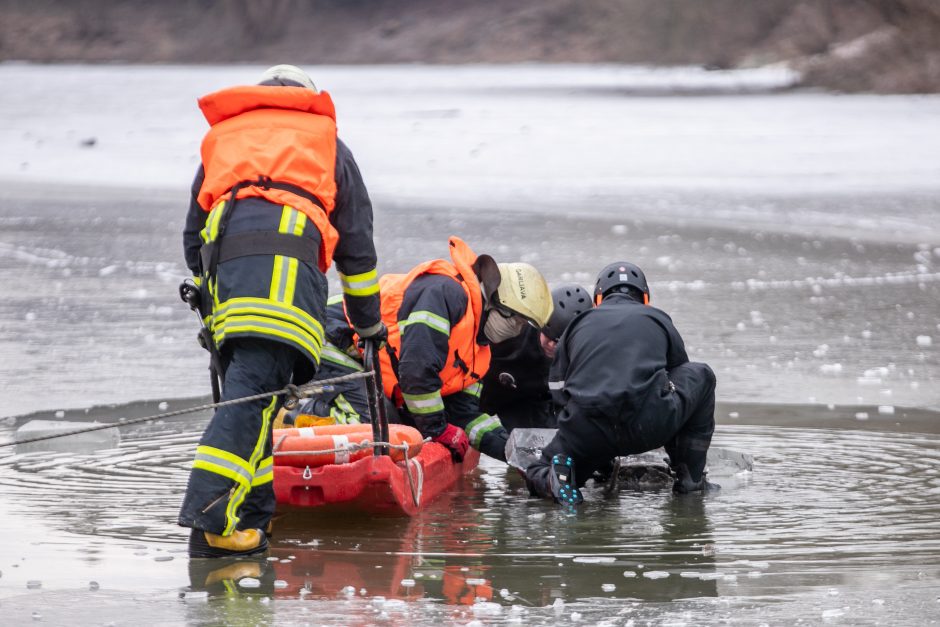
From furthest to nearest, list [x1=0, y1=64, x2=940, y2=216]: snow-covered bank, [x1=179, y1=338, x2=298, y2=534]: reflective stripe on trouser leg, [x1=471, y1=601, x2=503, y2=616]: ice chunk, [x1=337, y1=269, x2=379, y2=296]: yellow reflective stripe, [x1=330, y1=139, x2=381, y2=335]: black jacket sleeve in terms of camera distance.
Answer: [x1=0, y1=64, x2=940, y2=216]: snow-covered bank < [x1=337, y1=269, x2=379, y2=296]: yellow reflective stripe < [x1=330, y1=139, x2=381, y2=335]: black jacket sleeve < [x1=179, y1=338, x2=298, y2=534]: reflective stripe on trouser leg < [x1=471, y1=601, x2=503, y2=616]: ice chunk

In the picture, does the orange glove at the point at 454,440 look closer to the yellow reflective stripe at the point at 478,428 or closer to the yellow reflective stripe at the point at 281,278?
the yellow reflective stripe at the point at 478,428

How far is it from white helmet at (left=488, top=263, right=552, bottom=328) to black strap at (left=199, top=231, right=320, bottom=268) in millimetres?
1555

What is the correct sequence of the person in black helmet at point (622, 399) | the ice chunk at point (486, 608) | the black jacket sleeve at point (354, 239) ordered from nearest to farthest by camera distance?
the ice chunk at point (486, 608), the black jacket sleeve at point (354, 239), the person in black helmet at point (622, 399)

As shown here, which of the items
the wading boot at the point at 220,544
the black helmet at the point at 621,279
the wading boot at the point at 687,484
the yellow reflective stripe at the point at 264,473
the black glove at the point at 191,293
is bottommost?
the wading boot at the point at 220,544

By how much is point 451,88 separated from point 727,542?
137ft

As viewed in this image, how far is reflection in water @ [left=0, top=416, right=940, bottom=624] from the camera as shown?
4234mm

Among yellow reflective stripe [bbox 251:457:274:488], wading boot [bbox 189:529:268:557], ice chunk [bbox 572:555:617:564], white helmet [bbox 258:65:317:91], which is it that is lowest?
ice chunk [bbox 572:555:617:564]

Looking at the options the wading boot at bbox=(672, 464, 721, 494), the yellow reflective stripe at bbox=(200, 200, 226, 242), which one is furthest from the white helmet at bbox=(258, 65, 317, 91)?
the wading boot at bbox=(672, 464, 721, 494)

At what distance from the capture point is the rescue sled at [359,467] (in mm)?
5223

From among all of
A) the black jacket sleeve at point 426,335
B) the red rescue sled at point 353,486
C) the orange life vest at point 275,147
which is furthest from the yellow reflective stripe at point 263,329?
the black jacket sleeve at point 426,335

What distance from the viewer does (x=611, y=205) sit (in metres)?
17.2

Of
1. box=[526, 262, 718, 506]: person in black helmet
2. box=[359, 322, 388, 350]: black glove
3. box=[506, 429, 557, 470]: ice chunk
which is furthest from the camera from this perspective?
box=[506, 429, 557, 470]: ice chunk

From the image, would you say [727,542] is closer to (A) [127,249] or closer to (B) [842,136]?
(A) [127,249]

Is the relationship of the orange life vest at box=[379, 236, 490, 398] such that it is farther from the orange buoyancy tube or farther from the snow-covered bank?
the snow-covered bank
